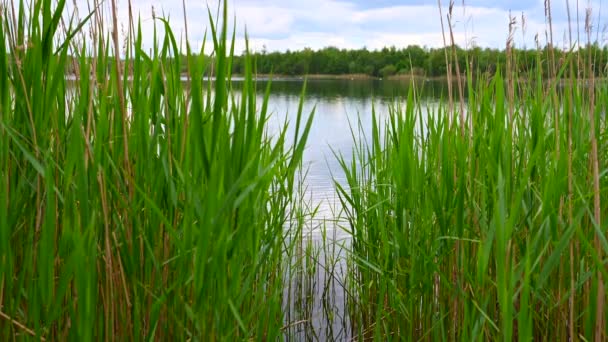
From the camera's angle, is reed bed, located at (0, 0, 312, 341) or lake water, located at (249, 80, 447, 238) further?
lake water, located at (249, 80, 447, 238)

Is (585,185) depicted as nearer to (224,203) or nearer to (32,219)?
(224,203)

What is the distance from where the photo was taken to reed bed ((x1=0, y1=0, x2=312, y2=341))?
1.41m

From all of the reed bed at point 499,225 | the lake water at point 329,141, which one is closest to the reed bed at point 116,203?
the lake water at point 329,141

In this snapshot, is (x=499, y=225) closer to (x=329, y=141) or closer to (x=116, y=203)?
(x=116, y=203)

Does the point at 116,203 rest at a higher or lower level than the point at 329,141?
higher

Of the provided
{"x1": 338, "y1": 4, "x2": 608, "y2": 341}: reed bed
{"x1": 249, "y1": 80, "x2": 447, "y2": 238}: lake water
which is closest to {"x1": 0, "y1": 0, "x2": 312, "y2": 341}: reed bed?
{"x1": 249, "y1": 80, "x2": 447, "y2": 238}: lake water

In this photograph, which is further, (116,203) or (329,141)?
(329,141)

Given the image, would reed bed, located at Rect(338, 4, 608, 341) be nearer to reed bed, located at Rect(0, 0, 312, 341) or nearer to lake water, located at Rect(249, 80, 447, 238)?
lake water, located at Rect(249, 80, 447, 238)

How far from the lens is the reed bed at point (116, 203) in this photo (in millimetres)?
1411

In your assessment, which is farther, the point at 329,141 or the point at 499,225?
the point at 329,141

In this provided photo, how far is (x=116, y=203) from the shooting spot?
165 cm

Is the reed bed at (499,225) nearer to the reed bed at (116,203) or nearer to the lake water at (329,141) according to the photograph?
the lake water at (329,141)

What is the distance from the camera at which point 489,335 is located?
7.12 ft

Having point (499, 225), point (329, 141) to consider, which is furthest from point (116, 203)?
point (329, 141)
